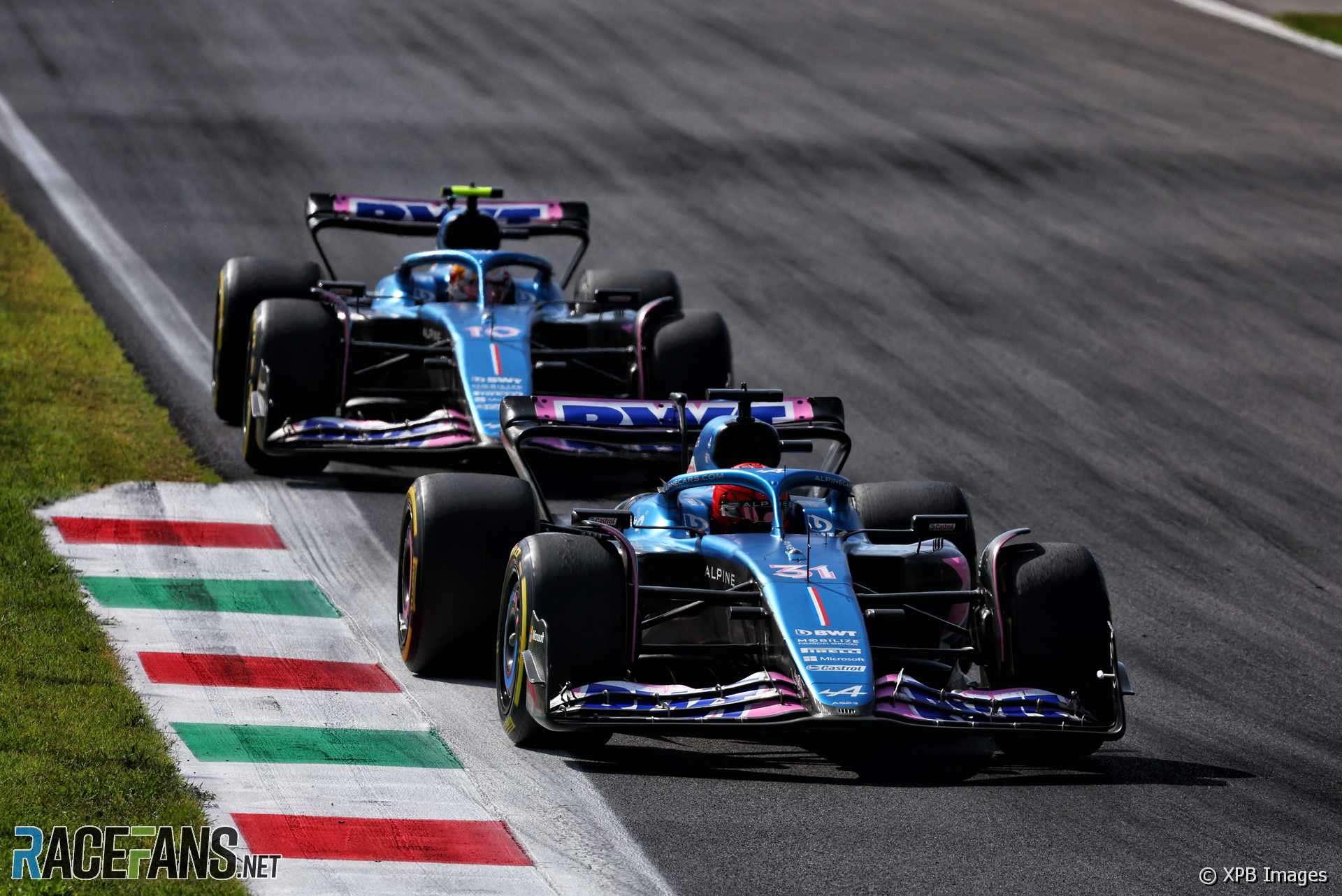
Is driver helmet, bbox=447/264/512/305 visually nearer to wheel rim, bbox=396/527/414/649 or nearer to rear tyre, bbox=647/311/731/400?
rear tyre, bbox=647/311/731/400

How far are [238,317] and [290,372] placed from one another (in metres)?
1.78

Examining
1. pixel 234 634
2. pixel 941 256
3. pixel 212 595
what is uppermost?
pixel 941 256

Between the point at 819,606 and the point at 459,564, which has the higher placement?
the point at 819,606

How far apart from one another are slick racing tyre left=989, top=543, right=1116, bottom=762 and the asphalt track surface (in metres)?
0.24

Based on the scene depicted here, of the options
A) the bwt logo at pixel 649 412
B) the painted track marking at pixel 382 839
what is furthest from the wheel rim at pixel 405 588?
the painted track marking at pixel 382 839

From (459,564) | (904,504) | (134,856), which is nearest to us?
(134,856)

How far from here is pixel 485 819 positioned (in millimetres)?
8383

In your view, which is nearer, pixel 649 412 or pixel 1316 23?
pixel 649 412

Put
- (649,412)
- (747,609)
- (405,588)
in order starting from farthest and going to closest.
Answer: (649,412)
(405,588)
(747,609)

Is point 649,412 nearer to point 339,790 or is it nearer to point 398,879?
point 339,790

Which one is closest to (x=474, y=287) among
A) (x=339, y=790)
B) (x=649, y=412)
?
(x=649, y=412)

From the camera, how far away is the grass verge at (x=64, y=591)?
7.99m

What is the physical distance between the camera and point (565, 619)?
9047 millimetres

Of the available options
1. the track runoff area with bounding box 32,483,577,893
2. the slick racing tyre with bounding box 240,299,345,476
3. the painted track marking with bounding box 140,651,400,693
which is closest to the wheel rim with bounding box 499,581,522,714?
the track runoff area with bounding box 32,483,577,893
